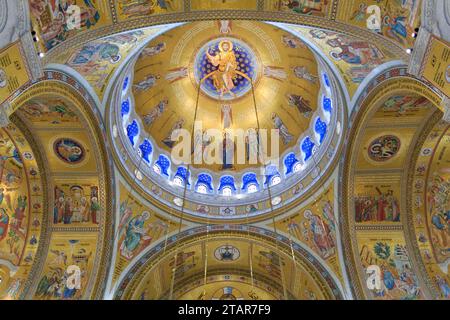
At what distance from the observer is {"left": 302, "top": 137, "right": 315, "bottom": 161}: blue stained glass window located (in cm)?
1902

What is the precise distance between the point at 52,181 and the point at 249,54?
418 inches

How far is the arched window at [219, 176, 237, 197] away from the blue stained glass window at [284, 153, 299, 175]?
2.75 m

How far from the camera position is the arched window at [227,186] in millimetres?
20562

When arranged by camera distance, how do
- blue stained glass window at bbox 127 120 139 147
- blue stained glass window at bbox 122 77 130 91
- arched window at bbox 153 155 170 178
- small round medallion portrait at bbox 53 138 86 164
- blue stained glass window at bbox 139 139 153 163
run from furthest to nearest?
arched window at bbox 153 155 170 178 < blue stained glass window at bbox 139 139 153 163 < blue stained glass window at bbox 127 120 139 147 < blue stained glass window at bbox 122 77 130 91 < small round medallion portrait at bbox 53 138 86 164

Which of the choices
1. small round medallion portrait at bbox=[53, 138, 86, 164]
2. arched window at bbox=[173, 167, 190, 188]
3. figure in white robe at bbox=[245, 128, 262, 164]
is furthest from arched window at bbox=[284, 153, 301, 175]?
small round medallion portrait at bbox=[53, 138, 86, 164]

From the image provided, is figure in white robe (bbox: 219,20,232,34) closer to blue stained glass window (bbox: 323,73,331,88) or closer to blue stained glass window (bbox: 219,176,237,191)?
blue stained glass window (bbox: 323,73,331,88)

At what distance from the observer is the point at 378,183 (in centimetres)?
1546

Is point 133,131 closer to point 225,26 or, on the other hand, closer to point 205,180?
point 205,180

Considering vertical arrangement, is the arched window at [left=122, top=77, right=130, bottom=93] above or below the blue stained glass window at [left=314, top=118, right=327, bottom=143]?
above

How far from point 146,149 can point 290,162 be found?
670cm

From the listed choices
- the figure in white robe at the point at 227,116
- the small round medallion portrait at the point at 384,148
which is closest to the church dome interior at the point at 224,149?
the small round medallion portrait at the point at 384,148
